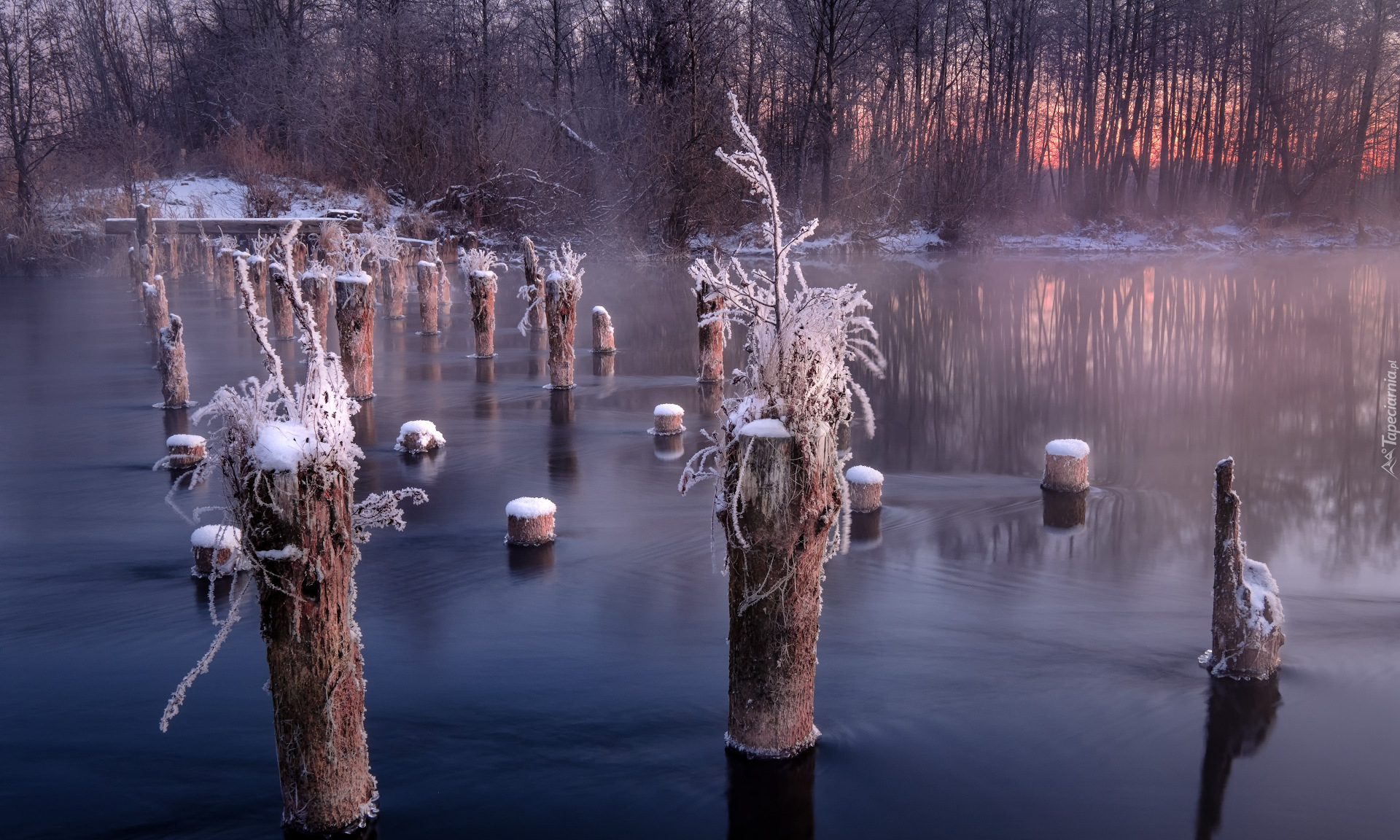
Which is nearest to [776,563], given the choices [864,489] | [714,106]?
[864,489]

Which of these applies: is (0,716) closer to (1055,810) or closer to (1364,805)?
(1055,810)

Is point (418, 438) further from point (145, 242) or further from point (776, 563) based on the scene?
point (145, 242)

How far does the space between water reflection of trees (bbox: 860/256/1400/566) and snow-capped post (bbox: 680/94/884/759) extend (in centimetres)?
567

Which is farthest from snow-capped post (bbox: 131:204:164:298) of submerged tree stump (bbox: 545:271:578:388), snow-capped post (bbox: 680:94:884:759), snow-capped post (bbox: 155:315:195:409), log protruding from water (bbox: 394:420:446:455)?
snow-capped post (bbox: 680:94:884:759)

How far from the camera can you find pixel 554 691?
6109mm

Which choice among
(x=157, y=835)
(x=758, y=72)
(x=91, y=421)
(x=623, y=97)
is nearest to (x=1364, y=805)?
(x=157, y=835)

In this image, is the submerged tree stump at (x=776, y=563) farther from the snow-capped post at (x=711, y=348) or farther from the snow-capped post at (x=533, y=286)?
the snow-capped post at (x=533, y=286)

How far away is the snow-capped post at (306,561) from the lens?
3.97 metres

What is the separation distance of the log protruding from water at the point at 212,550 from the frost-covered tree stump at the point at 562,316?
653cm

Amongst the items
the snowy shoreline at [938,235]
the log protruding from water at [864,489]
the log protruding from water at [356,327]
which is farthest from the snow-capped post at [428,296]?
the snowy shoreline at [938,235]

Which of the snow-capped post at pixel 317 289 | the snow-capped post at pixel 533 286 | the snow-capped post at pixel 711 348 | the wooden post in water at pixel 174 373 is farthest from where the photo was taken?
the snow-capped post at pixel 533 286

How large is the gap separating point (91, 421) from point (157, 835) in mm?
10151

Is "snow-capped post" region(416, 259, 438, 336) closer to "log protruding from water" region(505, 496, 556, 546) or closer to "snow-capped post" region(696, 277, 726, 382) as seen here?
"snow-capped post" region(696, 277, 726, 382)

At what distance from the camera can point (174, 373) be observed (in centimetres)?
1350
